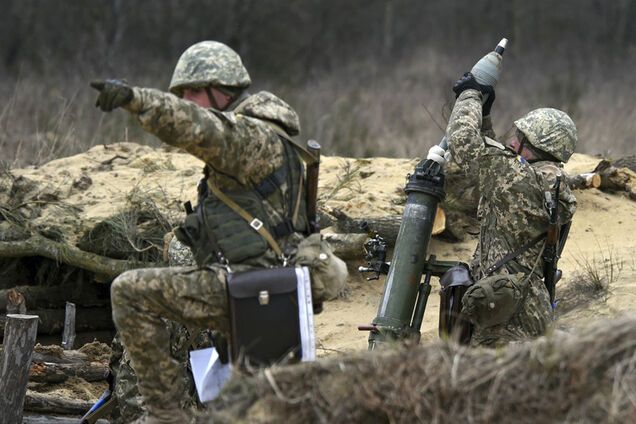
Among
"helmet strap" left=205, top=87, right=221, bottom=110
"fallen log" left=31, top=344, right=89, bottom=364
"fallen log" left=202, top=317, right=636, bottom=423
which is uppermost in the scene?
"helmet strap" left=205, top=87, right=221, bottom=110

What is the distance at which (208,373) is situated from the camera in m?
6.10

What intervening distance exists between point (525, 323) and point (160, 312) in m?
2.37

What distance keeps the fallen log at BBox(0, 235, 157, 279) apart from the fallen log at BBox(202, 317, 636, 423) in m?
6.30

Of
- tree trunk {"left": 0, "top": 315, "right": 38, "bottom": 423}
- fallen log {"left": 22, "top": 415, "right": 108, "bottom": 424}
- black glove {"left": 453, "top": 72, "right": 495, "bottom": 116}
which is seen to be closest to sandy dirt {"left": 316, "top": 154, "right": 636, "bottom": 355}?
fallen log {"left": 22, "top": 415, "right": 108, "bottom": 424}

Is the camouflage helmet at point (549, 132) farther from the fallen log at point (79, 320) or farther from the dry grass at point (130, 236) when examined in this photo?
the fallen log at point (79, 320)

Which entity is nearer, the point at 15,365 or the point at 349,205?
the point at 15,365

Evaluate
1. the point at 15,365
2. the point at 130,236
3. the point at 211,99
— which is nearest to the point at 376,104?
the point at 130,236

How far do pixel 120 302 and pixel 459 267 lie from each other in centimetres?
243

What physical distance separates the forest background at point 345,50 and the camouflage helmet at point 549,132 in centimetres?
1125

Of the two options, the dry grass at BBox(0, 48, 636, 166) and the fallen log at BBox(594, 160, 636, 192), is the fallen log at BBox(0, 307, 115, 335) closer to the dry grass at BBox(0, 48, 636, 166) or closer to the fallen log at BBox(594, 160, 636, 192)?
the dry grass at BBox(0, 48, 636, 166)

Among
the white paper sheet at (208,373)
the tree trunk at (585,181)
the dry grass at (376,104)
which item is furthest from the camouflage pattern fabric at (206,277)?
the dry grass at (376,104)

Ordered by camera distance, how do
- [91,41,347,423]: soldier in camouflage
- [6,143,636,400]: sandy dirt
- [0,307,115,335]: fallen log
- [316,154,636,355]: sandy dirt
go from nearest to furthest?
[91,41,347,423]: soldier in camouflage → [316,154,636,355]: sandy dirt → [6,143,636,400]: sandy dirt → [0,307,115,335]: fallen log

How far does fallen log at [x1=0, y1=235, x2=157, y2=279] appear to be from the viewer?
1100cm

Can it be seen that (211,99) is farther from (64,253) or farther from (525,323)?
(64,253)
